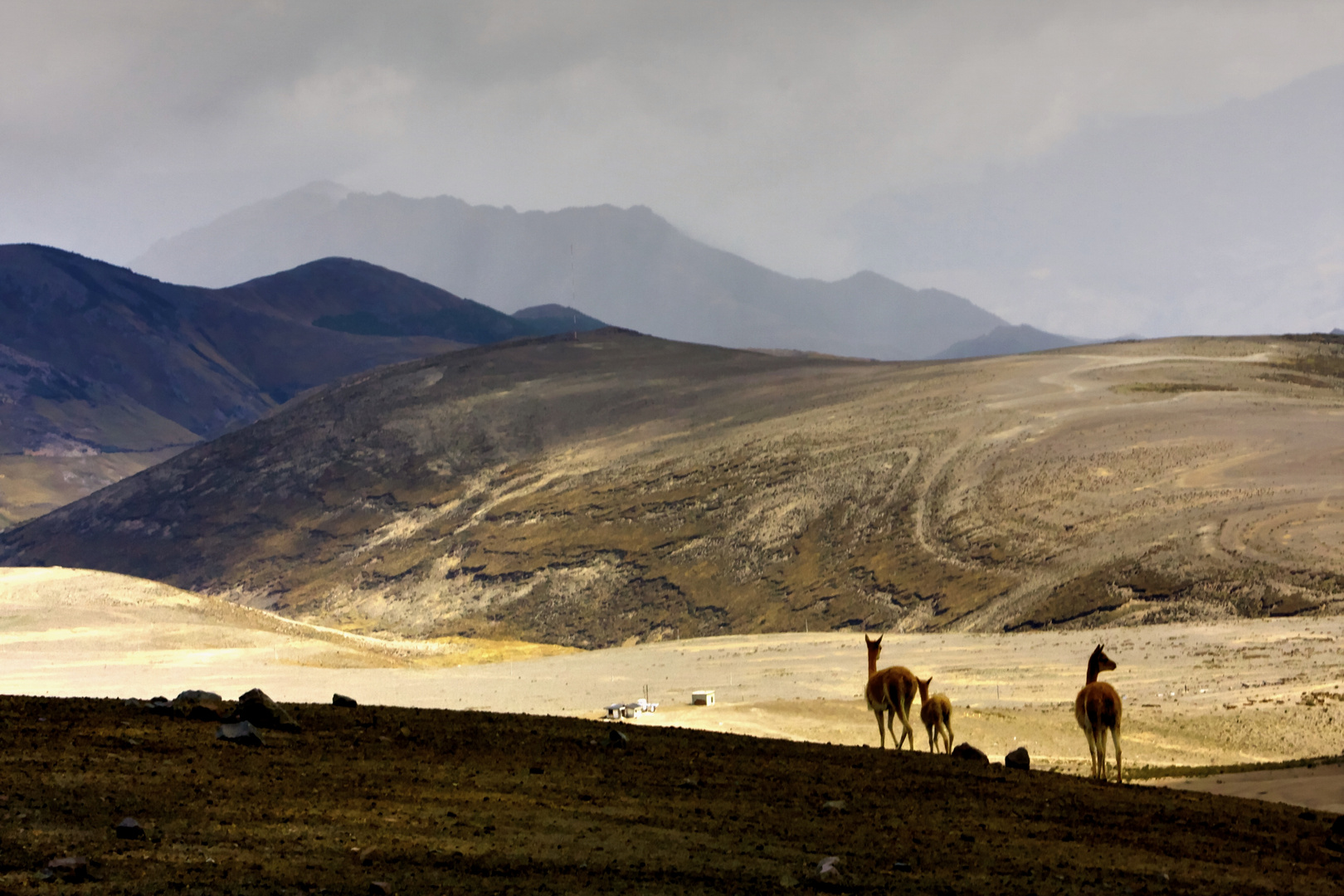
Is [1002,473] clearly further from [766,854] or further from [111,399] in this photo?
[111,399]

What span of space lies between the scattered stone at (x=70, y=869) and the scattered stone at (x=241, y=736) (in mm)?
4449

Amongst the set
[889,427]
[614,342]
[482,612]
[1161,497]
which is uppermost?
[614,342]

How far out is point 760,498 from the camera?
251ft

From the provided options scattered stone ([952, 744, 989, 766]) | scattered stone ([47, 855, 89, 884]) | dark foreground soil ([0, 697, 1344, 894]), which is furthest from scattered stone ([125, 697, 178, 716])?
scattered stone ([952, 744, 989, 766])

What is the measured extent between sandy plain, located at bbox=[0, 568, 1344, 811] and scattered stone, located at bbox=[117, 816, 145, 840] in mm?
13177

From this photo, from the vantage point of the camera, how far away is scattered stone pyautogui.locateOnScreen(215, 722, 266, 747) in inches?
472

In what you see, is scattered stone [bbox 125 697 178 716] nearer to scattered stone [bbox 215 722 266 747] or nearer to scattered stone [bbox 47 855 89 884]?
scattered stone [bbox 215 722 266 747]

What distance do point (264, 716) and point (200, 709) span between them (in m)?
1.07

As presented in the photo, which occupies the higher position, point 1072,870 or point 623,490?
point 623,490

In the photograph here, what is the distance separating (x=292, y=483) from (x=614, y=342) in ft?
147

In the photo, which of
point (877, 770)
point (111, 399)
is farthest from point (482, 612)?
point (111, 399)

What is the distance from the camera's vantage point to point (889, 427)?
8131cm

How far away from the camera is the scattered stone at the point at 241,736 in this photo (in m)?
12.0

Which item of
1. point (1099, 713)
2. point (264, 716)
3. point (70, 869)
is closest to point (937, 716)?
point (1099, 713)
